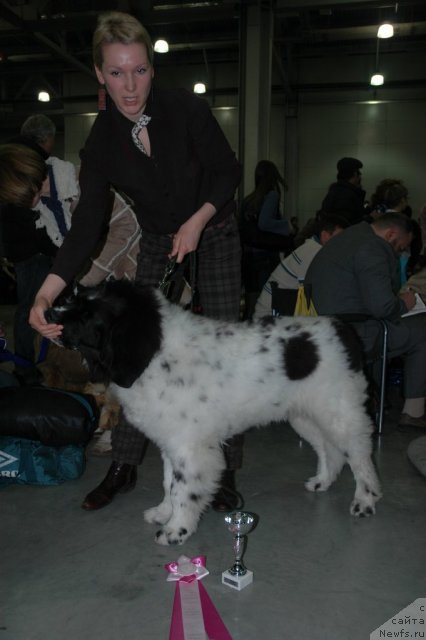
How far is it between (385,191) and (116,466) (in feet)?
15.1

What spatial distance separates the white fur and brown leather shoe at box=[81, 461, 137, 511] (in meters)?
0.27

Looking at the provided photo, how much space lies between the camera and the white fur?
2.37m

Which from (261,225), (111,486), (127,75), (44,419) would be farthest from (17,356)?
(261,225)

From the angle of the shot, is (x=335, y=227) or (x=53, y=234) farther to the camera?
(x=335, y=227)

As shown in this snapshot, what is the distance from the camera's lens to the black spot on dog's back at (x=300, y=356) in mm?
2518

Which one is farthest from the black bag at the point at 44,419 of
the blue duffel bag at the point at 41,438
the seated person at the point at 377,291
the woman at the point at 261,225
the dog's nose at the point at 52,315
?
the woman at the point at 261,225

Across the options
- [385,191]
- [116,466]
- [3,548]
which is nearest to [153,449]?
[116,466]

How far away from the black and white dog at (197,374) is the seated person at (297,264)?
215 cm

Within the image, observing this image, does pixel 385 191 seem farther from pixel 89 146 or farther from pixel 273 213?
pixel 89 146

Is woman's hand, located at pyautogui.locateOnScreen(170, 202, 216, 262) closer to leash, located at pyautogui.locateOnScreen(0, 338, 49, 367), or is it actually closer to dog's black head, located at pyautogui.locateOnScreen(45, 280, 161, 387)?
dog's black head, located at pyautogui.locateOnScreen(45, 280, 161, 387)

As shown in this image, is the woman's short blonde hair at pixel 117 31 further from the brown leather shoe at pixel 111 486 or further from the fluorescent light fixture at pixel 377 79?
the fluorescent light fixture at pixel 377 79

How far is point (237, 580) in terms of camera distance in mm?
2117

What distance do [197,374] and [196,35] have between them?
486 inches

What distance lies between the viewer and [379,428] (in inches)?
157
